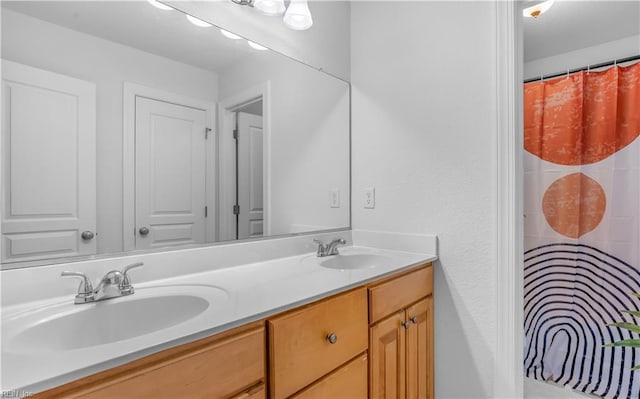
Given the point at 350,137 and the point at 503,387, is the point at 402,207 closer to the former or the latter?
the point at 350,137

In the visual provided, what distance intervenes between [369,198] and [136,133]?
113 centimetres

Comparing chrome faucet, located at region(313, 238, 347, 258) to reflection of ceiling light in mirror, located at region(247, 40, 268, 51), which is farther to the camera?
chrome faucet, located at region(313, 238, 347, 258)

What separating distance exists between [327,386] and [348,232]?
95 cm

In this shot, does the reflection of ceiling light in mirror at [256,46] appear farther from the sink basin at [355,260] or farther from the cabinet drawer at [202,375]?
the cabinet drawer at [202,375]

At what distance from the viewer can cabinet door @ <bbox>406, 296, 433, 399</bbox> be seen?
129 centimetres

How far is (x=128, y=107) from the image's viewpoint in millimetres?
1036

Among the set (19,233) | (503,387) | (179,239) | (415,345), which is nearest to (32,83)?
(19,233)

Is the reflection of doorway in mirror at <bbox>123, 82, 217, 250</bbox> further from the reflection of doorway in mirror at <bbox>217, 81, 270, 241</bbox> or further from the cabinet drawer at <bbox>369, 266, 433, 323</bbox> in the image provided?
the cabinet drawer at <bbox>369, 266, 433, 323</bbox>

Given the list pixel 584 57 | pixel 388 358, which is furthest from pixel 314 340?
pixel 584 57

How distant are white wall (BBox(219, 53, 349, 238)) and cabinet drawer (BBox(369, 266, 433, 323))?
1.82 ft

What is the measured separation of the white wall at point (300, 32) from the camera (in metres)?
1.24

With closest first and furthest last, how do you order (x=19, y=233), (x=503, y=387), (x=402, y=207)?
(x=19, y=233)
(x=503, y=387)
(x=402, y=207)

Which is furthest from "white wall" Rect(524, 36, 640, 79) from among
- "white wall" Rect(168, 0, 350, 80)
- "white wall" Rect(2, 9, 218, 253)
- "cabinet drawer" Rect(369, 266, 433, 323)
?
"white wall" Rect(2, 9, 218, 253)

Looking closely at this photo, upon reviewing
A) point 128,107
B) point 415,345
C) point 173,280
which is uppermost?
point 128,107
